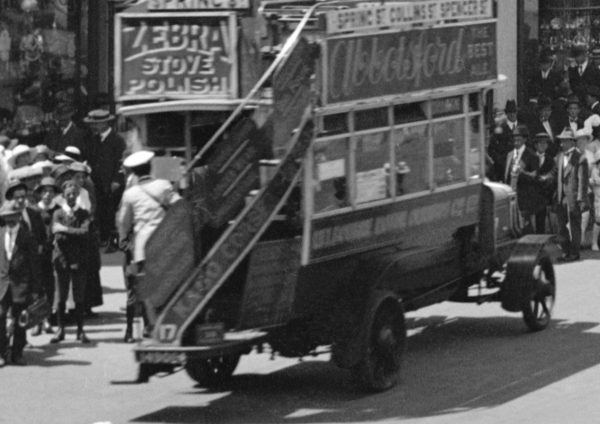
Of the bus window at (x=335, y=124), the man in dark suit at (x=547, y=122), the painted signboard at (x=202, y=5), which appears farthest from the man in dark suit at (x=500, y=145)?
the painted signboard at (x=202, y=5)

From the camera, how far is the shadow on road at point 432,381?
1405 cm

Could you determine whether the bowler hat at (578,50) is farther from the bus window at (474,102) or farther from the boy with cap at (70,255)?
the boy with cap at (70,255)

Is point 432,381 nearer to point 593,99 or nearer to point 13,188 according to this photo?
point 13,188

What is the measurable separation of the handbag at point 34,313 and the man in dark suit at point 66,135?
7.08 meters

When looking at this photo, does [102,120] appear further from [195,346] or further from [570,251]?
[195,346]

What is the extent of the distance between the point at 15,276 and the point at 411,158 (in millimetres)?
3700

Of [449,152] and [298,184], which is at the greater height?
[298,184]

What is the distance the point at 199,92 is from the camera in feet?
46.9

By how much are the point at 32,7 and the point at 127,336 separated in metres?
9.23

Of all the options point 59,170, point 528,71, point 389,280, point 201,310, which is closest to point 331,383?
point 389,280

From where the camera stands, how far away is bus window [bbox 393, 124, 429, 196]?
15.5 m

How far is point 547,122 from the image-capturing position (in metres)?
27.5

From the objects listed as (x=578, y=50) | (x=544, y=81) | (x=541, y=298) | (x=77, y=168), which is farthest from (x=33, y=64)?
(x=541, y=298)

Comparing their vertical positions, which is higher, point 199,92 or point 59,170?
point 199,92
